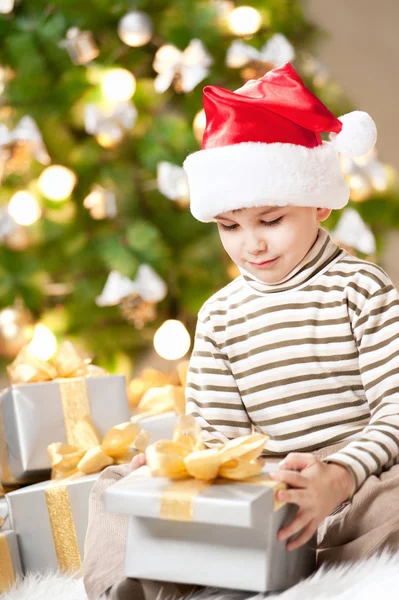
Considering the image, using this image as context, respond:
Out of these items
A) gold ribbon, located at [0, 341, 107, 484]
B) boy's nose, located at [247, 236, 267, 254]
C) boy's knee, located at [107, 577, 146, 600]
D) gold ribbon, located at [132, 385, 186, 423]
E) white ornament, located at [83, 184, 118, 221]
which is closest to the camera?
boy's knee, located at [107, 577, 146, 600]

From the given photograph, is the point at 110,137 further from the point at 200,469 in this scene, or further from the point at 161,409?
the point at 200,469

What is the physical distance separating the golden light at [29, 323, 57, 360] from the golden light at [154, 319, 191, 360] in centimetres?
24

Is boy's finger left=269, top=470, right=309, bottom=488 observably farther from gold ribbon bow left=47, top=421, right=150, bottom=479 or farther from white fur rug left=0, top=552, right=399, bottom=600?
gold ribbon bow left=47, top=421, right=150, bottom=479

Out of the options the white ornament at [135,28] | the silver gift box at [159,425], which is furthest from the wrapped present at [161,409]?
the white ornament at [135,28]

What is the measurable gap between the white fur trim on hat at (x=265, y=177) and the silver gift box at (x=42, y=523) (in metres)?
0.43

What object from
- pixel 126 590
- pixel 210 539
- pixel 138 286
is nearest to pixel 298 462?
pixel 210 539

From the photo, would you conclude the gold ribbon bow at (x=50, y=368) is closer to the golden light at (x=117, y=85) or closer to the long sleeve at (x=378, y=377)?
the long sleeve at (x=378, y=377)

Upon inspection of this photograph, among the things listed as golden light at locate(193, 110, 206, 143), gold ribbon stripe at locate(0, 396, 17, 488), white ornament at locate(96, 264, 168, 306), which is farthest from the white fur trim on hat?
golden light at locate(193, 110, 206, 143)

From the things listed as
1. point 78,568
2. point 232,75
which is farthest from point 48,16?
point 78,568

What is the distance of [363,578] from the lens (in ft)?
2.51

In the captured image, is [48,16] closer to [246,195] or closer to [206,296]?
[206,296]

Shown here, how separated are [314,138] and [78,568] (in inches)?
25.5

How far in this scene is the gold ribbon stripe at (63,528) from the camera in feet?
3.59

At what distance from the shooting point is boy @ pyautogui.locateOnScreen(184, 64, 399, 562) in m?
0.89
